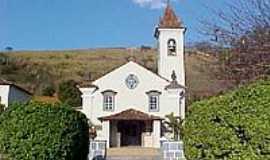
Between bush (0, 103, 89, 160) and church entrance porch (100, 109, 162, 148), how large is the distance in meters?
32.3

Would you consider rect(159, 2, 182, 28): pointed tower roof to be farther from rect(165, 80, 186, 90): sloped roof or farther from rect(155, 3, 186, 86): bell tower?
rect(165, 80, 186, 90): sloped roof

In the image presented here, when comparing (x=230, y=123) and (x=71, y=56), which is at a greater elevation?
(x=71, y=56)

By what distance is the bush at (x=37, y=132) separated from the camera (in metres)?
15.5

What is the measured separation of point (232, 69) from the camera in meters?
13.1

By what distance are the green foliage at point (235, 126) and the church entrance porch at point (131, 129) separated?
3739 cm

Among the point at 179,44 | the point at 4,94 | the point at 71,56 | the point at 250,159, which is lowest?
the point at 250,159

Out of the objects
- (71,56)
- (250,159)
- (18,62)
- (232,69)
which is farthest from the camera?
(71,56)

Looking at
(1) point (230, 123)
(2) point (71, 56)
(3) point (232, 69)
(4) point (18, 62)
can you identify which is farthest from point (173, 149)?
(2) point (71, 56)

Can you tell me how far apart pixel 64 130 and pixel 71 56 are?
86.7 metres

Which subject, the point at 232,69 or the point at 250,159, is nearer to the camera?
the point at 250,159

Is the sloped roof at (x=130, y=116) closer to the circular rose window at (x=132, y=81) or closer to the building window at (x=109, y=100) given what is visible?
the building window at (x=109, y=100)

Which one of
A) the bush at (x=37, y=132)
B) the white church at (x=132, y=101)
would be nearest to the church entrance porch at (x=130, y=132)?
the white church at (x=132, y=101)

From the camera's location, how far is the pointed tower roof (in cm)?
5269

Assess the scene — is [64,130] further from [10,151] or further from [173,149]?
[173,149]
